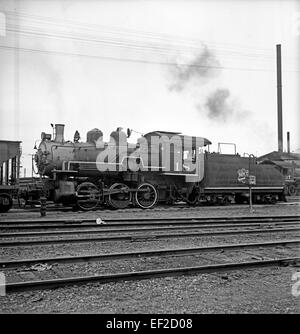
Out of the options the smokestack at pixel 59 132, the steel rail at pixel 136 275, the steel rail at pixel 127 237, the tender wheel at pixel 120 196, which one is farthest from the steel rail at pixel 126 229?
the smokestack at pixel 59 132

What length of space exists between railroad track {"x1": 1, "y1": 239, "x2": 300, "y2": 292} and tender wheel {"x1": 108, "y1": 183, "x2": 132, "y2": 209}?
8.61m

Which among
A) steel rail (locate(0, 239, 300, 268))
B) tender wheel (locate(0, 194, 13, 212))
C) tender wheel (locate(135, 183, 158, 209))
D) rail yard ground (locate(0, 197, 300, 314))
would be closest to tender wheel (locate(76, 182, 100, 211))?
tender wheel (locate(135, 183, 158, 209))

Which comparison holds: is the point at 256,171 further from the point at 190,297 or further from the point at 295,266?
the point at 190,297

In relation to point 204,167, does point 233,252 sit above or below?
below

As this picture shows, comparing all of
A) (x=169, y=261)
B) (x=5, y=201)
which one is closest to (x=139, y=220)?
(x=169, y=261)

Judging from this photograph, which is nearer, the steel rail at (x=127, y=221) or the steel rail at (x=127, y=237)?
the steel rail at (x=127, y=237)

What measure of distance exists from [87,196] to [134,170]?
94.9 inches

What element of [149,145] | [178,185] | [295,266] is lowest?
[295,266]

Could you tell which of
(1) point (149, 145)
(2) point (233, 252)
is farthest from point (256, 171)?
(2) point (233, 252)

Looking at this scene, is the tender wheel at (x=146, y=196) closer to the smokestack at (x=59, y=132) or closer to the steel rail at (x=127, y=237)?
the smokestack at (x=59, y=132)

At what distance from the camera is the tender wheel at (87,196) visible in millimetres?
14211

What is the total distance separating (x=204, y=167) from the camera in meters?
17.7
